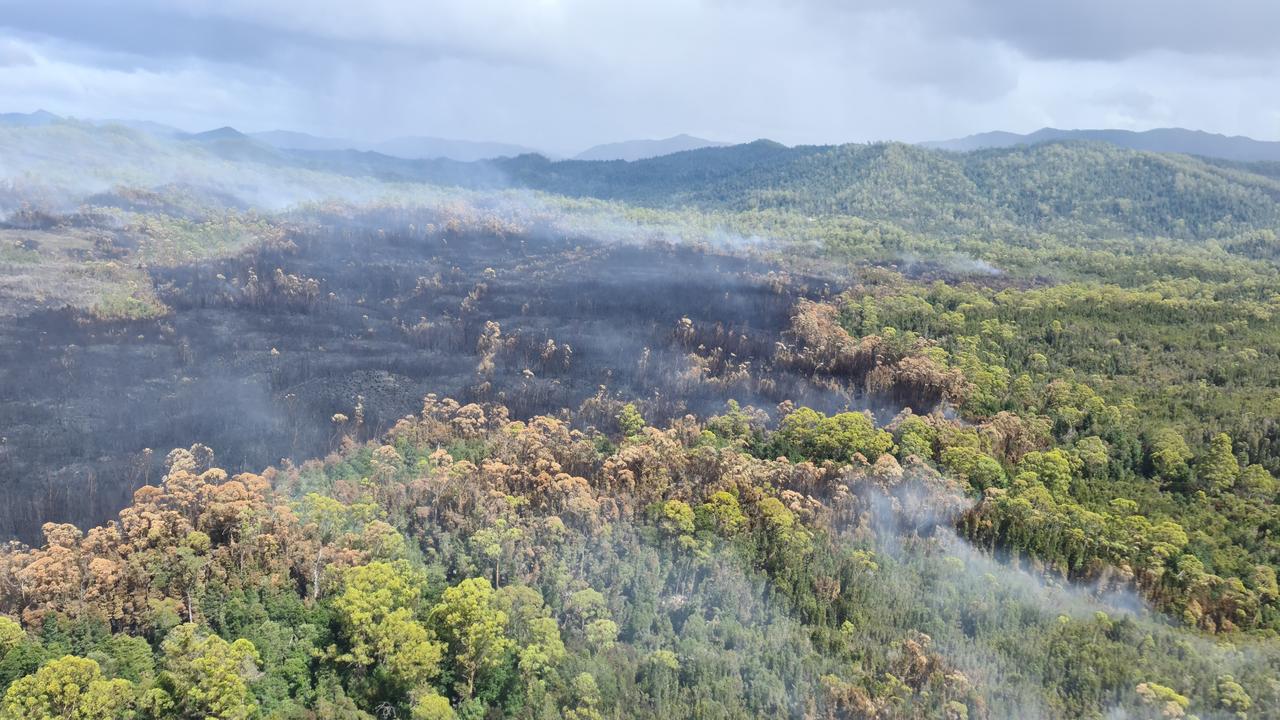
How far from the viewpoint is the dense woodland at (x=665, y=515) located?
149 ft

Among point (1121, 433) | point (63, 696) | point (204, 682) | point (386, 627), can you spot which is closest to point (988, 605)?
point (1121, 433)

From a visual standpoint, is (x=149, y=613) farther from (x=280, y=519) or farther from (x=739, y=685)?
(x=739, y=685)

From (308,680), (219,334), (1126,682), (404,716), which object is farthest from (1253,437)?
(219,334)

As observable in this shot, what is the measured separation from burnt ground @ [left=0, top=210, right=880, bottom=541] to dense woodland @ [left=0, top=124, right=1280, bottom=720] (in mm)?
755

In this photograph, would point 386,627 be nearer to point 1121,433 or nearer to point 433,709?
point 433,709

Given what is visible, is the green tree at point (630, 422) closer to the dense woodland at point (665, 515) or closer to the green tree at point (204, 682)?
the dense woodland at point (665, 515)

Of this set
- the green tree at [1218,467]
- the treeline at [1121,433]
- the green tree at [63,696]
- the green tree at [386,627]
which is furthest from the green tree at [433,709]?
the green tree at [1218,467]

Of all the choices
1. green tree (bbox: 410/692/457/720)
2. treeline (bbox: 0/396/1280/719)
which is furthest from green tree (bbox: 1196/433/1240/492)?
green tree (bbox: 410/692/457/720)

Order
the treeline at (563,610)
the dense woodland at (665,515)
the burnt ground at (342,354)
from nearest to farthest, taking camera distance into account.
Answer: the treeline at (563,610)
the dense woodland at (665,515)
the burnt ground at (342,354)

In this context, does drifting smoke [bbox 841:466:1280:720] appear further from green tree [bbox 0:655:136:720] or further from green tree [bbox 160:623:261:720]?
green tree [bbox 0:655:136:720]

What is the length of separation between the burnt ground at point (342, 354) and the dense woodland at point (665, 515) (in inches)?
29.7

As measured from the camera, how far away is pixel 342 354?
111m

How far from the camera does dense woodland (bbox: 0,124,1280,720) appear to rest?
4541cm

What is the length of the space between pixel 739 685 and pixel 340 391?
64981 millimetres
